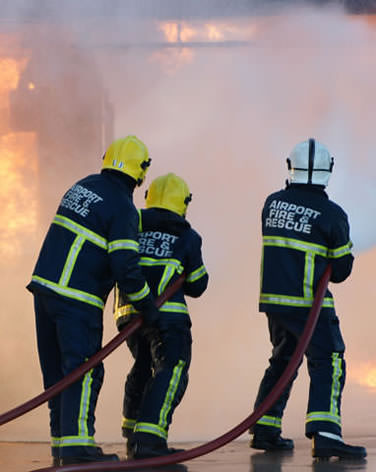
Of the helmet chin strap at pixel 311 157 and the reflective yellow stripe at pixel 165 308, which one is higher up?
the helmet chin strap at pixel 311 157

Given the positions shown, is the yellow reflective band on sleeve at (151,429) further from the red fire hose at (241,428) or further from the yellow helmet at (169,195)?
the yellow helmet at (169,195)

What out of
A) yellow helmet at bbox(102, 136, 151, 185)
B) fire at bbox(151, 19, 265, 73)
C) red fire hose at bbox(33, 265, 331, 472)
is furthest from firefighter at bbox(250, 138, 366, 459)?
fire at bbox(151, 19, 265, 73)

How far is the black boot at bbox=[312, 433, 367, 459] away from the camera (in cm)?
574

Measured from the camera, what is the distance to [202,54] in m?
9.51

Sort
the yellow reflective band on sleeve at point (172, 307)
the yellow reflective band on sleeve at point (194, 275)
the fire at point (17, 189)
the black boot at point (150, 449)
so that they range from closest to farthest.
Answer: the black boot at point (150, 449)
the yellow reflective band on sleeve at point (172, 307)
the yellow reflective band on sleeve at point (194, 275)
the fire at point (17, 189)

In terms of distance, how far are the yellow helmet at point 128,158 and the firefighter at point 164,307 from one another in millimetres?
287

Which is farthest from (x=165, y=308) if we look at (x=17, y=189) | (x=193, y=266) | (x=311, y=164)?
(x=17, y=189)

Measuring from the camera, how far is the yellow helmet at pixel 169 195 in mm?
5965

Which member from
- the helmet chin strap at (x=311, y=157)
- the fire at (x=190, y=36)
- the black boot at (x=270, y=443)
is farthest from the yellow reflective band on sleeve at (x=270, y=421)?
the fire at (x=190, y=36)

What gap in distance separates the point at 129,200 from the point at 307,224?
0.95 meters

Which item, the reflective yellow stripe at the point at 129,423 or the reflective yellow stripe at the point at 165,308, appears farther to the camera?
the reflective yellow stripe at the point at 129,423

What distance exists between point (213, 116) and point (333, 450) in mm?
4431

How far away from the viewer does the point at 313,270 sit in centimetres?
584

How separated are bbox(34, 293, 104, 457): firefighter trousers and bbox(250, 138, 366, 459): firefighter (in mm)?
997
